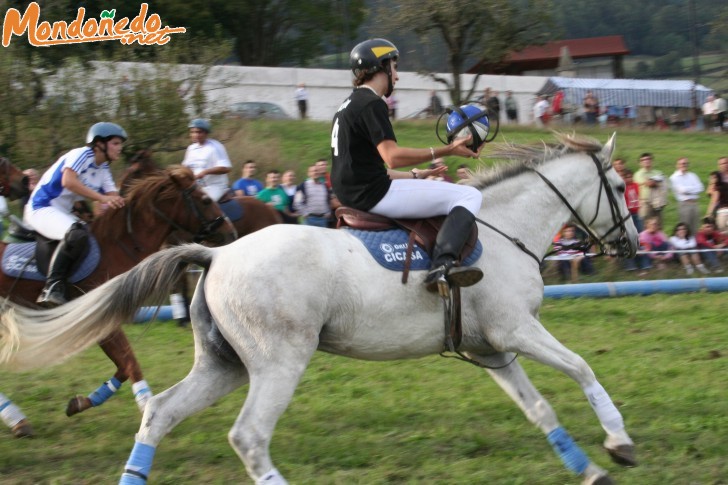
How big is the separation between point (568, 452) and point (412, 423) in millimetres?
1619

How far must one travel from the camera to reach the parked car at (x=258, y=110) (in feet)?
89.9

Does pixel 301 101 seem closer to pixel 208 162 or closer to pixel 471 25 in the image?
pixel 471 25

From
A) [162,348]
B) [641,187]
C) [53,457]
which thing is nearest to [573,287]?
[641,187]

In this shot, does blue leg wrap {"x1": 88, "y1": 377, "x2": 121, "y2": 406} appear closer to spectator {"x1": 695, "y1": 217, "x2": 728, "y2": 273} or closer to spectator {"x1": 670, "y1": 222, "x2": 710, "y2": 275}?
spectator {"x1": 670, "y1": 222, "x2": 710, "y2": 275}

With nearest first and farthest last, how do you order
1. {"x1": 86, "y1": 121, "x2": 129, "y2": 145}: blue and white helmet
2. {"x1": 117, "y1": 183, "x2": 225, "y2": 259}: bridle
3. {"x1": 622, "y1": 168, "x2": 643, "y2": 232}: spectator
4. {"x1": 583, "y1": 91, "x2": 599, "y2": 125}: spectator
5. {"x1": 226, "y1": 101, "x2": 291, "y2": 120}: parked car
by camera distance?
{"x1": 86, "y1": 121, "x2": 129, "y2": 145}: blue and white helmet
{"x1": 117, "y1": 183, "x2": 225, "y2": 259}: bridle
{"x1": 622, "y1": 168, "x2": 643, "y2": 232}: spectator
{"x1": 226, "y1": 101, "x2": 291, "y2": 120}: parked car
{"x1": 583, "y1": 91, "x2": 599, "y2": 125}: spectator

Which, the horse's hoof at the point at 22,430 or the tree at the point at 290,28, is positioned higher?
the tree at the point at 290,28

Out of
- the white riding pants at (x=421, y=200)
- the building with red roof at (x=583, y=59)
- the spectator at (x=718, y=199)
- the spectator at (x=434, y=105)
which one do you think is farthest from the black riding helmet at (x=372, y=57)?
the building with red roof at (x=583, y=59)

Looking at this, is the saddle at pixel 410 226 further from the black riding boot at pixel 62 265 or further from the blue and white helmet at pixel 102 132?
the blue and white helmet at pixel 102 132

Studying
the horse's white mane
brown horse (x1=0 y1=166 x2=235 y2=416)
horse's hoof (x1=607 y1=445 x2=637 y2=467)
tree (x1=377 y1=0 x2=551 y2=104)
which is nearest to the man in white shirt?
brown horse (x1=0 y1=166 x2=235 y2=416)

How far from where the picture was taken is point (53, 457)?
6.23m

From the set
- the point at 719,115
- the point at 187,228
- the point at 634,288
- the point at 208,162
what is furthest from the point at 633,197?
the point at 719,115

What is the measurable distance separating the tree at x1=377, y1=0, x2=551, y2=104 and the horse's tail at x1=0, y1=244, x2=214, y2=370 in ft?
92.4

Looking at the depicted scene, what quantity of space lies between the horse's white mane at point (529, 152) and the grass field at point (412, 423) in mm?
1846

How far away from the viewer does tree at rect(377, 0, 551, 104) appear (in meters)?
33.4
